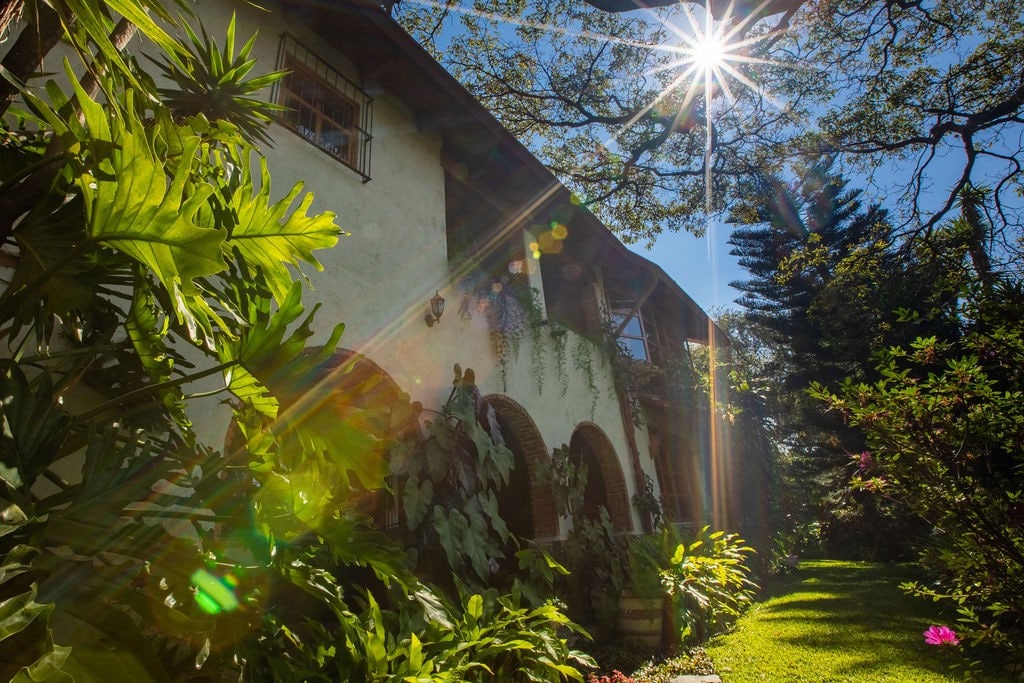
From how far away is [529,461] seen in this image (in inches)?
237

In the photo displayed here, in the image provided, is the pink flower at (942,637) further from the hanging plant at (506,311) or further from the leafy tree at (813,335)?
the leafy tree at (813,335)

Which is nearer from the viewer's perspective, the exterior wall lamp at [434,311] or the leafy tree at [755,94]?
the exterior wall lamp at [434,311]

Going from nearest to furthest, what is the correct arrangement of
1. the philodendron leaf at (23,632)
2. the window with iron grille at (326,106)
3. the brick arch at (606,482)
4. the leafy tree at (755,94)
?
the philodendron leaf at (23,632)
the window with iron grille at (326,106)
the leafy tree at (755,94)
the brick arch at (606,482)

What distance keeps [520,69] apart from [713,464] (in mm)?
8433

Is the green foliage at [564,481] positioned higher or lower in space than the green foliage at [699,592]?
higher

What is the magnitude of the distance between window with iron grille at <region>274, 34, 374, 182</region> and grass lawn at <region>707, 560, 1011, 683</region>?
5.36 m

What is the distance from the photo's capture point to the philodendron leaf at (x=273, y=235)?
1.71 meters

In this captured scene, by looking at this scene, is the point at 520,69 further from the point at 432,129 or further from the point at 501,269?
the point at 501,269

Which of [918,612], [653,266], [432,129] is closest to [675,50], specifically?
[653,266]

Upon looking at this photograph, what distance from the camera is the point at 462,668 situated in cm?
254

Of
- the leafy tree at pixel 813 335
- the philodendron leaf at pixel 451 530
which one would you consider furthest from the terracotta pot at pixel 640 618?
the leafy tree at pixel 813 335

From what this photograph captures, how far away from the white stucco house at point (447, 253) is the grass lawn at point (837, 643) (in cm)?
197

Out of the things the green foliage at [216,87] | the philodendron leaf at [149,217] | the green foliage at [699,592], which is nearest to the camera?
the philodendron leaf at [149,217]

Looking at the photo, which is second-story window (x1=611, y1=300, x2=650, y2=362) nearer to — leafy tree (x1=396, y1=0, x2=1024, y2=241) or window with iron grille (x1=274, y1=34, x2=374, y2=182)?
leafy tree (x1=396, y1=0, x2=1024, y2=241)
